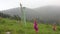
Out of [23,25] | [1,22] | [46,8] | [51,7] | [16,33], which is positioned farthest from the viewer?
[51,7]

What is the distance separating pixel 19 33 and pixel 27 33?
20.0 inches

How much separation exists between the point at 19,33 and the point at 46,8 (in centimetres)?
3953

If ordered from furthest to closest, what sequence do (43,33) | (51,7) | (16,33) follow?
1. (51,7)
2. (43,33)
3. (16,33)

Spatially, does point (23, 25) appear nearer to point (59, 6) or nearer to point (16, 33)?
point (16, 33)

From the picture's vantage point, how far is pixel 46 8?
52.4m

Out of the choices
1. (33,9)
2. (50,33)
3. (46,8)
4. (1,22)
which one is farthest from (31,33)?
(46,8)

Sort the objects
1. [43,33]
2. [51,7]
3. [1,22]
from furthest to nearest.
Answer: [51,7], [1,22], [43,33]

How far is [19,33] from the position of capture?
13234mm

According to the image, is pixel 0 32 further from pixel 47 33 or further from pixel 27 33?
pixel 47 33

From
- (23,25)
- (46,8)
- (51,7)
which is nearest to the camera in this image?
(23,25)

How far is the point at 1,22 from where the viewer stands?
1770 cm

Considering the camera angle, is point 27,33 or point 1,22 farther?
point 1,22

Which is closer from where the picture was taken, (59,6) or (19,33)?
(19,33)

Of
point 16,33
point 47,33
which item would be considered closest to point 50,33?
point 47,33
